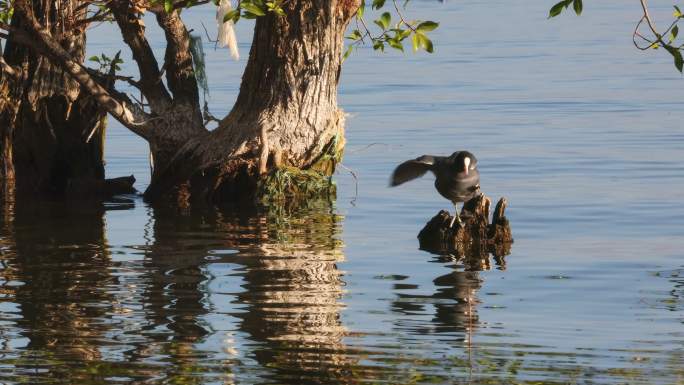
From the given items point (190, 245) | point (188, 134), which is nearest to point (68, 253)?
point (190, 245)

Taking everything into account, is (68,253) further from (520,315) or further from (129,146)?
(129,146)

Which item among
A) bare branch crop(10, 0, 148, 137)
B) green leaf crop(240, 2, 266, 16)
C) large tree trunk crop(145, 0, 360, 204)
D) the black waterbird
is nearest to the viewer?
green leaf crop(240, 2, 266, 16)

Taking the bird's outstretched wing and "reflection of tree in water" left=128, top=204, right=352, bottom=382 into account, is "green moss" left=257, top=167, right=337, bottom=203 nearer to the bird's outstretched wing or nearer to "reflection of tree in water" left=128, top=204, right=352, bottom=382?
"reflection of tree in water" left=128, top=204, right=352, bottom=382

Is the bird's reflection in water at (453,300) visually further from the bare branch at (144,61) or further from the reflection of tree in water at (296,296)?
the bare branch at (144,61)

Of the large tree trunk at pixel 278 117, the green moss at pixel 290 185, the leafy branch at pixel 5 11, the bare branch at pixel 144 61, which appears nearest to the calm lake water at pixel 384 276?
the green moss at pixel 290 185

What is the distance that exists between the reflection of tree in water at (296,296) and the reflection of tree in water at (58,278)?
118 centimetres

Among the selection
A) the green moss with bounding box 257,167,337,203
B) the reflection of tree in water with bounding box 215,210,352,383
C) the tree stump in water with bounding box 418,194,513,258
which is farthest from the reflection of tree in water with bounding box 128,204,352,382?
the tree stump in water with bounding box 418,194,513,258

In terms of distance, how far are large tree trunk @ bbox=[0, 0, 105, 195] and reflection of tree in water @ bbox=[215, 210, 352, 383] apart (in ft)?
9.48

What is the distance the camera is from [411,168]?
14.0 metres

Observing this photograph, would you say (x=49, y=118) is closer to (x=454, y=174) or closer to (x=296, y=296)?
(x=454, y=174)

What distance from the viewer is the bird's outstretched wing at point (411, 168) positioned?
543 inches

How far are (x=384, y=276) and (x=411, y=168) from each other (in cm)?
151

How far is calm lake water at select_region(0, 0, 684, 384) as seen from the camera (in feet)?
31.3

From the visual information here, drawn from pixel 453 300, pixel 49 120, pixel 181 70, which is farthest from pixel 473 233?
pixel 49 120
